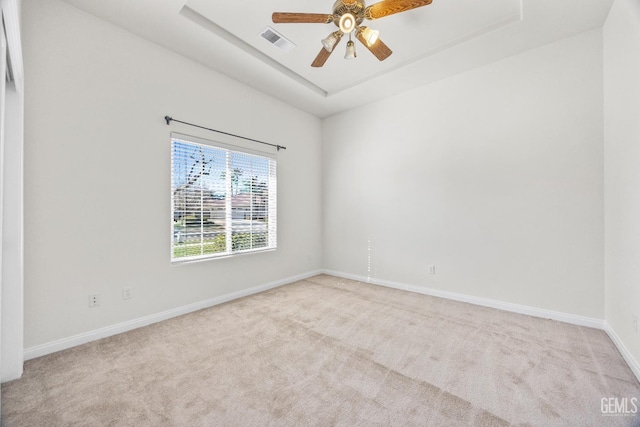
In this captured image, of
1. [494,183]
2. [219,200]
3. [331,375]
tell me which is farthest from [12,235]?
[494,183]

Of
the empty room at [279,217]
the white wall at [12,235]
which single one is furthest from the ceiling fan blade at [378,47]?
the white wall at [12,235]

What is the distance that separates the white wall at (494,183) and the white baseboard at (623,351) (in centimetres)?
20

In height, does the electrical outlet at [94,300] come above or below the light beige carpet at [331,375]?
above

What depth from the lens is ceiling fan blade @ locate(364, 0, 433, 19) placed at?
75.5 inches

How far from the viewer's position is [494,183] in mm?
3123

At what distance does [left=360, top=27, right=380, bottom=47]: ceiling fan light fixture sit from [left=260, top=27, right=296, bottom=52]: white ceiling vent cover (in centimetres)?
100

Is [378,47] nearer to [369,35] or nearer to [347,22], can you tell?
[369,35]

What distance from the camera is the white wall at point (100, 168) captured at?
2121 mm

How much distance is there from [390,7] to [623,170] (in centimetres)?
228

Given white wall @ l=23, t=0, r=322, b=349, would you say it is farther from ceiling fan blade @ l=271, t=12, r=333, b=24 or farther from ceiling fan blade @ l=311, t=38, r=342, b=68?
ceiling fan blade @ l=271, t=12, r=333, b=24

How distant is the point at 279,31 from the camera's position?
2.69 m

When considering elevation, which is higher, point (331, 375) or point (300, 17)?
point (300, 17)

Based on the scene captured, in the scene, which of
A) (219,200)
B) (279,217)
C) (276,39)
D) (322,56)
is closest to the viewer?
(322,56)

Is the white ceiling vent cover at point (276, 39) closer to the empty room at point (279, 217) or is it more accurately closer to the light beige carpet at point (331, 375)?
the empty room at point (279, 217)
